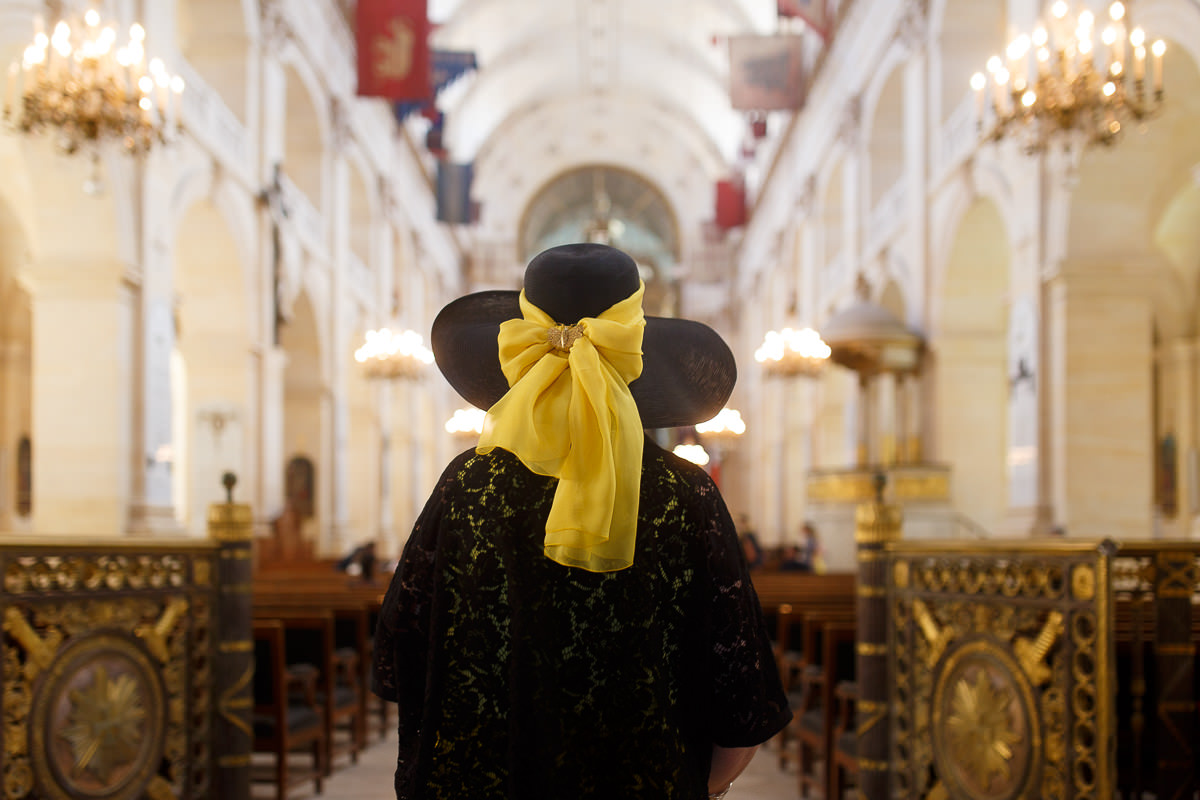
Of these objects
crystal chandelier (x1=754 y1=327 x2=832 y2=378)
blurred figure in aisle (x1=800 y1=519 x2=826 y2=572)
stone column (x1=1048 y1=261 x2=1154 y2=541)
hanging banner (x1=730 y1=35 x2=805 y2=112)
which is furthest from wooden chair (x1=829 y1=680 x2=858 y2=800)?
hanging banner (x1=730 y1=35 x2=805 y2=112)

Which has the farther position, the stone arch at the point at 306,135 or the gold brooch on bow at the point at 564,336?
the stone arch at the point at 306,135

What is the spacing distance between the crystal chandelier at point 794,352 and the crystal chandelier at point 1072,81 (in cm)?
709

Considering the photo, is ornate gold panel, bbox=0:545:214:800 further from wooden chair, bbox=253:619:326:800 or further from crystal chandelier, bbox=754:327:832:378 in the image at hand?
crystal chandelier, bbox=754:327:832:378

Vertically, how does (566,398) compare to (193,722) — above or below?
above

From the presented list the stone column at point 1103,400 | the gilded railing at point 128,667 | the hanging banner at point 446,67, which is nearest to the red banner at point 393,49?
the hanging banner at point 446,67

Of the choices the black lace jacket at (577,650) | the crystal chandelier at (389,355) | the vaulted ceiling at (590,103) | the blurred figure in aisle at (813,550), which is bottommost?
the blurred figure in aisle at (813,550)

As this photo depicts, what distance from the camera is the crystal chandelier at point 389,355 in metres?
16.7

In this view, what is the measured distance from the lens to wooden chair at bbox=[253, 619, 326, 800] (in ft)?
19.8

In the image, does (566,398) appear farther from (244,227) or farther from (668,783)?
(244,227)

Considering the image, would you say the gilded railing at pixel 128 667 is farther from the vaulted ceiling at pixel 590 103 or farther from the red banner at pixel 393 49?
the vaulted ceiling at pixel 590 103

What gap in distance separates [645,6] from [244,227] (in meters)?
20.3

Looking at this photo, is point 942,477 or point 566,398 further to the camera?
point 942,477

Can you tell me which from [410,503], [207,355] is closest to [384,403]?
[410,503]

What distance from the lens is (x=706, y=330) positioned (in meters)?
2.14
